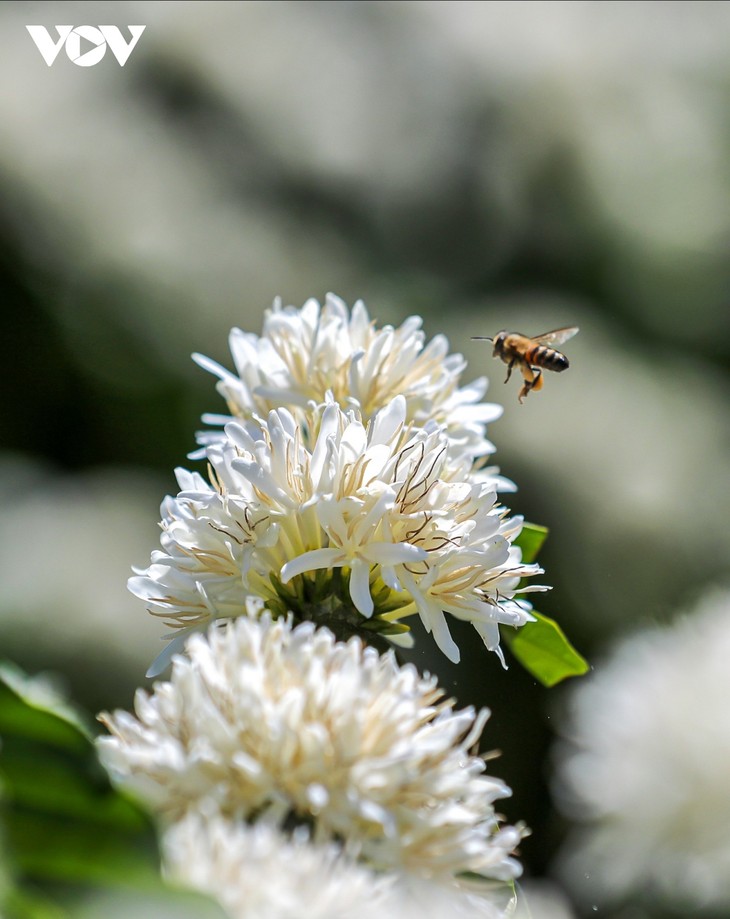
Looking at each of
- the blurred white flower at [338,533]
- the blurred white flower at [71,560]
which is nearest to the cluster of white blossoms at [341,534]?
the blurred white flower at [338,533]

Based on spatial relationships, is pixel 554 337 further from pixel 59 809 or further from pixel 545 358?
pixel 59 809

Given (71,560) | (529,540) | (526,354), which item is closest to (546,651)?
(529,540)

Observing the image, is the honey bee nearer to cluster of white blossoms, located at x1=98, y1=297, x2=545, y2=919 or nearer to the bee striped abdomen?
the bee striped abdomen

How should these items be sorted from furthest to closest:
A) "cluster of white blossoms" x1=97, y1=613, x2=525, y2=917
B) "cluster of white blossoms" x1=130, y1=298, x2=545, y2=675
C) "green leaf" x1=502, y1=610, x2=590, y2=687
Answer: "green leaf" x1=502, y1=610, x2=590, y2=687 < "cluster of white blossoms" x1=130, y1=298, x2=545, y2=675 < "cluster of white blossoms" x1=97, y1=613, x2=525, y2=917

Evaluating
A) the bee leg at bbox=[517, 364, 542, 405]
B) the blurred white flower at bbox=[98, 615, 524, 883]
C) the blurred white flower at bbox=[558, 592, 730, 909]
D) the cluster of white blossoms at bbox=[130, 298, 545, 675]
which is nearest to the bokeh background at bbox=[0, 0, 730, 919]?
the blurred white flower at bbox=[558, 592, 730, 909]

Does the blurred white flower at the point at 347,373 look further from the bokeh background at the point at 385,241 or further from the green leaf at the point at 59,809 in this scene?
the bokeh background at the point at 385,241

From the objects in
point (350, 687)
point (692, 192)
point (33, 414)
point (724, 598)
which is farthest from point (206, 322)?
point (350, 687)
